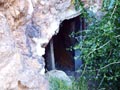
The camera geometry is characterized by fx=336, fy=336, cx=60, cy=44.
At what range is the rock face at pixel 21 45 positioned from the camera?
67.7 inches

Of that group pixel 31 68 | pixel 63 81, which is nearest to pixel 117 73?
pixel 63 81

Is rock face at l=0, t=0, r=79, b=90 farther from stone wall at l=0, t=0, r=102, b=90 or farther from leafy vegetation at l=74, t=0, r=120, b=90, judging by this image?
leafy vegetation at l=74, t=0, r=120, b=90

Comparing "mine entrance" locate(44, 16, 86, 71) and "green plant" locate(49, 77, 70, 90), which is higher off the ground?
"mine entrance" locate(44, 16, 86, 71)

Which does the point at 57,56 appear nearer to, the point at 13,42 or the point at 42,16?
the point at 42,16

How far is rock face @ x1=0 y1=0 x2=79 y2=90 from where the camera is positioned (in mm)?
1721

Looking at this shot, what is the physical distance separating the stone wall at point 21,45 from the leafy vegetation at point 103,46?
0.47 m

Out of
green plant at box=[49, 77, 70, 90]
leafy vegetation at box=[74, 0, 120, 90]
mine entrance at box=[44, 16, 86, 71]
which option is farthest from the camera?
mine entrance at box=[44, 16, 86, 71]

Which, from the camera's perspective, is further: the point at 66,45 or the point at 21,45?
the point at 66,45

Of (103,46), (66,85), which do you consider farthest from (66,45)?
(103,46)

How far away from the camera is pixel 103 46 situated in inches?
111

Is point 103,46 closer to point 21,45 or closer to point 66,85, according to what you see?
point 66,85

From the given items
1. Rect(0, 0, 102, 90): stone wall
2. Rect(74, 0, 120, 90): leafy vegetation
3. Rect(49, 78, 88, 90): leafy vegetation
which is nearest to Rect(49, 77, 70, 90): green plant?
Rect(49, 78, 88, 90): leafy vegetation

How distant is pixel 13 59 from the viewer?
1.76 metres

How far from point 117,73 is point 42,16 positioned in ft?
2.72
